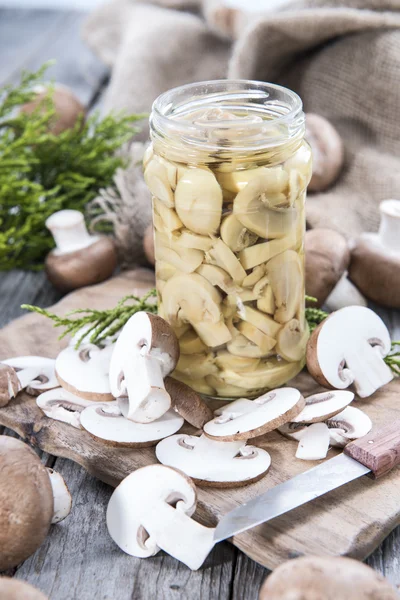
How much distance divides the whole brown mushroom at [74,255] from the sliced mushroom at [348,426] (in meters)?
0.89

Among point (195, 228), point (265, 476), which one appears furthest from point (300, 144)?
point (265, 476)

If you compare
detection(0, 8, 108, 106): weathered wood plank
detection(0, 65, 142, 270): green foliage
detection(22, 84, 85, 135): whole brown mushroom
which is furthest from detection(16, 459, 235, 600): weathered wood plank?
detection(0, 8, 108, 106): weathered wood plank

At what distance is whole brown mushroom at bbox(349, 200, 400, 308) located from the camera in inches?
73.9

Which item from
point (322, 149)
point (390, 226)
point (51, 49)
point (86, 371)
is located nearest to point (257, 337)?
point (86, 371)

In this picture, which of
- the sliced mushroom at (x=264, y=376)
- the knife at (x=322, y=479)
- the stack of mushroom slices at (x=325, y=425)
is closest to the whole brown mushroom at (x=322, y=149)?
the sliced mushroom at (x=264, y=376)

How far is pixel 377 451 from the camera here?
4.25 ft

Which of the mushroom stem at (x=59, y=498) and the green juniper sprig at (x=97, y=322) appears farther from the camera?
the green juniper sprig at (x=97, y=322)

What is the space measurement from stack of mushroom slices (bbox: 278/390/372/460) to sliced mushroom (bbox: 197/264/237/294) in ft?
0.89

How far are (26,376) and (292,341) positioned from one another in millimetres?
565

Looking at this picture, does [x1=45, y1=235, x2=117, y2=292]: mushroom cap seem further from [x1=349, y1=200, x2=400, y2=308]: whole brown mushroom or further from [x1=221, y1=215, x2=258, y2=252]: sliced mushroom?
[x1=221, y1=215, x2=258, y2=252]: sliced mushroom

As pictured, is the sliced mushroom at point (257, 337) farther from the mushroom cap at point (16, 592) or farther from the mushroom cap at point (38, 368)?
the mushroom cap at point (16, 592)

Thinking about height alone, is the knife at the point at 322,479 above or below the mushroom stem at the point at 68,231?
above

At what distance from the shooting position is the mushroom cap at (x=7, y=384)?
1536 millimetres

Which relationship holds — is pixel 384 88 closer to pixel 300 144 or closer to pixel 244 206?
pixel 300 144
